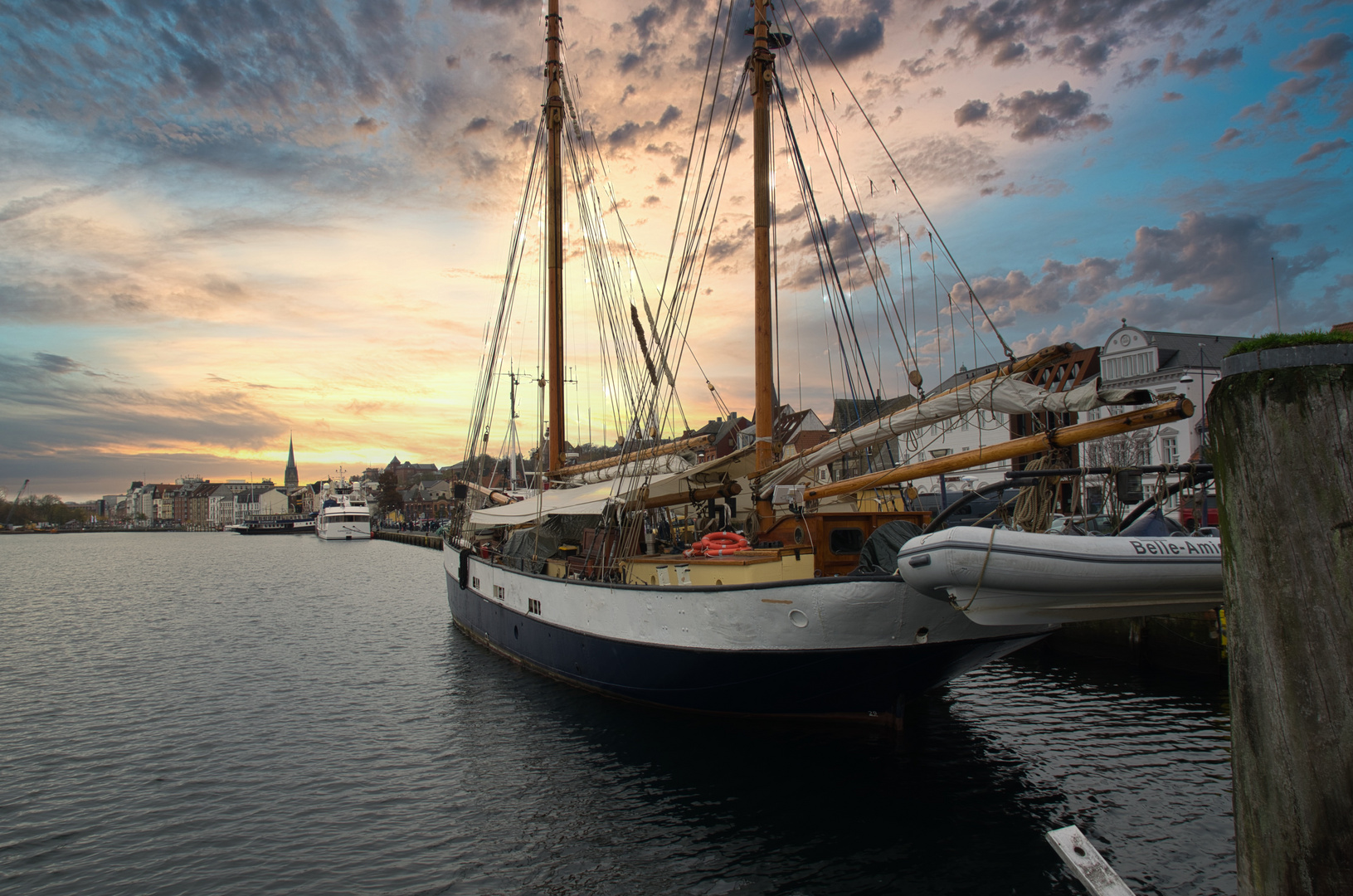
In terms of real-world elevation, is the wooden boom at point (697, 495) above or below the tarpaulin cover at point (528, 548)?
A: above

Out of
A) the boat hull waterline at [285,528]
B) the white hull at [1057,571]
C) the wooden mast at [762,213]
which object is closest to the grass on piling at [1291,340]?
the white hull at [1057,571]

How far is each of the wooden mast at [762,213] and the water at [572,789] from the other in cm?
648

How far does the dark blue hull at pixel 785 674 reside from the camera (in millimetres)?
10430

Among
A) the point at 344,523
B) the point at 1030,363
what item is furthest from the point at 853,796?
the point at 344,523

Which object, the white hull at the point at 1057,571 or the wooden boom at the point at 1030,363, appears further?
the wooden boom at the point at 1030,363

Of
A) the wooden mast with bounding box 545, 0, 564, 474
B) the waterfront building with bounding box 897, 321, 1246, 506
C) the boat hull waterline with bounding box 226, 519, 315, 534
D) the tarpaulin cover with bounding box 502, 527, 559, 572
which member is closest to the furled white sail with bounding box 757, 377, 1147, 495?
the tarpaulin cover with bounding box 502, 527, 559, 572

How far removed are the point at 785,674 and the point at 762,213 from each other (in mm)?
9680

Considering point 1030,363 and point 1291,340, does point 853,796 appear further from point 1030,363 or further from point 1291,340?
point 1291,340

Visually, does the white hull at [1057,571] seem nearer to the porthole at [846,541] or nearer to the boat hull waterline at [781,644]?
the boat hull waterline at [781,644]

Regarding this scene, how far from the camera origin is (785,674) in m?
11.0

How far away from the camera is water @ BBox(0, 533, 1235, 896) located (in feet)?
28.3

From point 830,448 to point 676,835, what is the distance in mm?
6464

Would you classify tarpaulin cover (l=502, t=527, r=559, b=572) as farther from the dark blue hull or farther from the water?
the dark blue hull

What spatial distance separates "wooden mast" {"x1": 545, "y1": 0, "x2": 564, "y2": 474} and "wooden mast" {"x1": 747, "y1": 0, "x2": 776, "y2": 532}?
10904 millimetres
